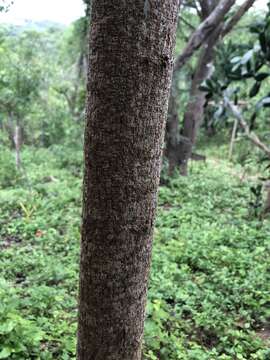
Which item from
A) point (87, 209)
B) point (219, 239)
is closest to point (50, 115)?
point (219, 239)

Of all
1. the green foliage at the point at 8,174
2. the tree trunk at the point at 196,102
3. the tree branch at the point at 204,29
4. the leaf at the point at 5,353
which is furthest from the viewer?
the green foliage at the point at 8,174

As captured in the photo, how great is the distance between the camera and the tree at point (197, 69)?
8.09 m

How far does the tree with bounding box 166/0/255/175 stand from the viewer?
8086 mm

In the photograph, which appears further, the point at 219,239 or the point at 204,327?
the point at 219,239

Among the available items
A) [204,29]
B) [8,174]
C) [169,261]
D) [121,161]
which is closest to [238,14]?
[204,29]

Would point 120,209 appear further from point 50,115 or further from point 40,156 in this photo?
point 50,115

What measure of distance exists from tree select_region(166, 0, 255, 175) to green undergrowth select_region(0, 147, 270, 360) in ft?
5.87

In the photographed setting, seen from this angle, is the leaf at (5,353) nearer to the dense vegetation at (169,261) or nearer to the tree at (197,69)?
the dense vegetation at (169,261)

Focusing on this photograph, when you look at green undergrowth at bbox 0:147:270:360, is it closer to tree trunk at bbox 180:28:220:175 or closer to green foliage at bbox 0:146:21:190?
green foliage at bbox 0:146:21:190

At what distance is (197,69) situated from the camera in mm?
9453

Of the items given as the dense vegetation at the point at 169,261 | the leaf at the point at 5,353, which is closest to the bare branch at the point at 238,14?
the dense vegetation at the point at 169,261

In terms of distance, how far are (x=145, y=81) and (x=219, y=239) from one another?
14.0ft

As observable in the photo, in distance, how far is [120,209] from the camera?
1193mm

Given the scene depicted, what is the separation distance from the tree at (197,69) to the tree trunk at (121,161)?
7362 millimetres
